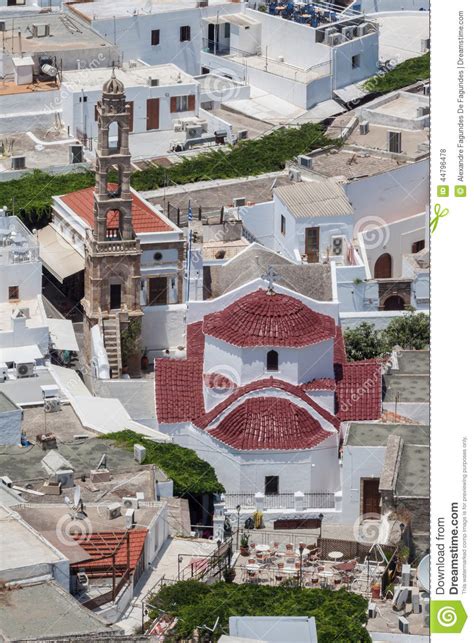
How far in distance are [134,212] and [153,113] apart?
18.8 meters

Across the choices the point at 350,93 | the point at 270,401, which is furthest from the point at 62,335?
the point at 350,93

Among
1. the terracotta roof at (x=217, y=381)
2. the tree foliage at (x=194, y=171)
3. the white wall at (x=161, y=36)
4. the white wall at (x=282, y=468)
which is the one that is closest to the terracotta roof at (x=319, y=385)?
the white wall at (x=282, y=468)

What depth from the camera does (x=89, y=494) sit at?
274 feet

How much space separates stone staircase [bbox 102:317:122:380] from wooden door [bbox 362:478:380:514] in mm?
15516

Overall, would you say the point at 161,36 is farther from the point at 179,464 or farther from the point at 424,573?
the point at 424,573

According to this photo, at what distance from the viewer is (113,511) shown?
79438 millimetres

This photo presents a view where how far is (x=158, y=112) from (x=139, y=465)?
41.1m

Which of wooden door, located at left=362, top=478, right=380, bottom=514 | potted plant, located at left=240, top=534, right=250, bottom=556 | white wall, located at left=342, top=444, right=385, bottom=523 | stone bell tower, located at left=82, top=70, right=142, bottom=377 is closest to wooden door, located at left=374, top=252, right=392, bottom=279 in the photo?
stone bell tower, located at left=82, top=70, right=142, bottom=377

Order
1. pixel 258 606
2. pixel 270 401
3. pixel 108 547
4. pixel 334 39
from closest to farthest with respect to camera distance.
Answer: pixel 258 606 → pixel 108 547 → pixel 270 401 → pixel 334 39

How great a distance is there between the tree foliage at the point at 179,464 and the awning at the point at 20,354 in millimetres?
8383

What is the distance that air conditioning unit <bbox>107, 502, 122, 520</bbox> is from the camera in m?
79.3

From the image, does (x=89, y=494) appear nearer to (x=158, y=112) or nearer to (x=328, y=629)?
(x=328, y=629)

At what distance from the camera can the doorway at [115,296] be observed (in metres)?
105

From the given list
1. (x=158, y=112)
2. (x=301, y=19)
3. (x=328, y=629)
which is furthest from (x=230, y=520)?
(x=301, y=19)
